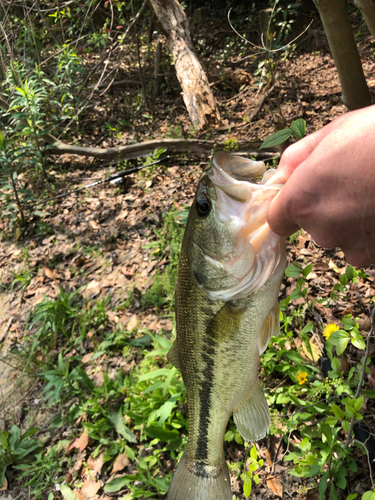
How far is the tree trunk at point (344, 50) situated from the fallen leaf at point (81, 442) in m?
4.27

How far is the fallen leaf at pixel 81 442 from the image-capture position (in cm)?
294

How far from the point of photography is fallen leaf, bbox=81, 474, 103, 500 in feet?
8.68

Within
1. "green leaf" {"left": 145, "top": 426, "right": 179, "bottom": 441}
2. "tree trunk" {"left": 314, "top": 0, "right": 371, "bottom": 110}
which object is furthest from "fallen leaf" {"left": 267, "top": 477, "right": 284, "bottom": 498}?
"tree trunk" {"left": 314, "top": 0, "right": 371, "bottom": 110}

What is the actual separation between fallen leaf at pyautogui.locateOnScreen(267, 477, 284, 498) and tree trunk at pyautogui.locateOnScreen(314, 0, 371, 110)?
359 cm

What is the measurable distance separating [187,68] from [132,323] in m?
4.66

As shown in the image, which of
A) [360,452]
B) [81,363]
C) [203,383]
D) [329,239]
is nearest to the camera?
[329,239]

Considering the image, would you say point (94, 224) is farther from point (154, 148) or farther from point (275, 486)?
point (275, 486)

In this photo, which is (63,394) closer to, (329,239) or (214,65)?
(329,239)

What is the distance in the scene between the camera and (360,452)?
2057mm

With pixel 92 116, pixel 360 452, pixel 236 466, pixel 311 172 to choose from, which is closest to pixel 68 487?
pixel 236 466

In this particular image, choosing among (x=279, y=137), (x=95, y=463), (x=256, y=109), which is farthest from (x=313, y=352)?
(x=256, y=109)

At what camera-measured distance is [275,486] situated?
2.21 meters

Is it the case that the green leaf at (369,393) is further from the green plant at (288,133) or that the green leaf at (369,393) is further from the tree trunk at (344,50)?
the tree trunk at (344,50)

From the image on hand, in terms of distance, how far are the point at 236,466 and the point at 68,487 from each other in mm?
1425
